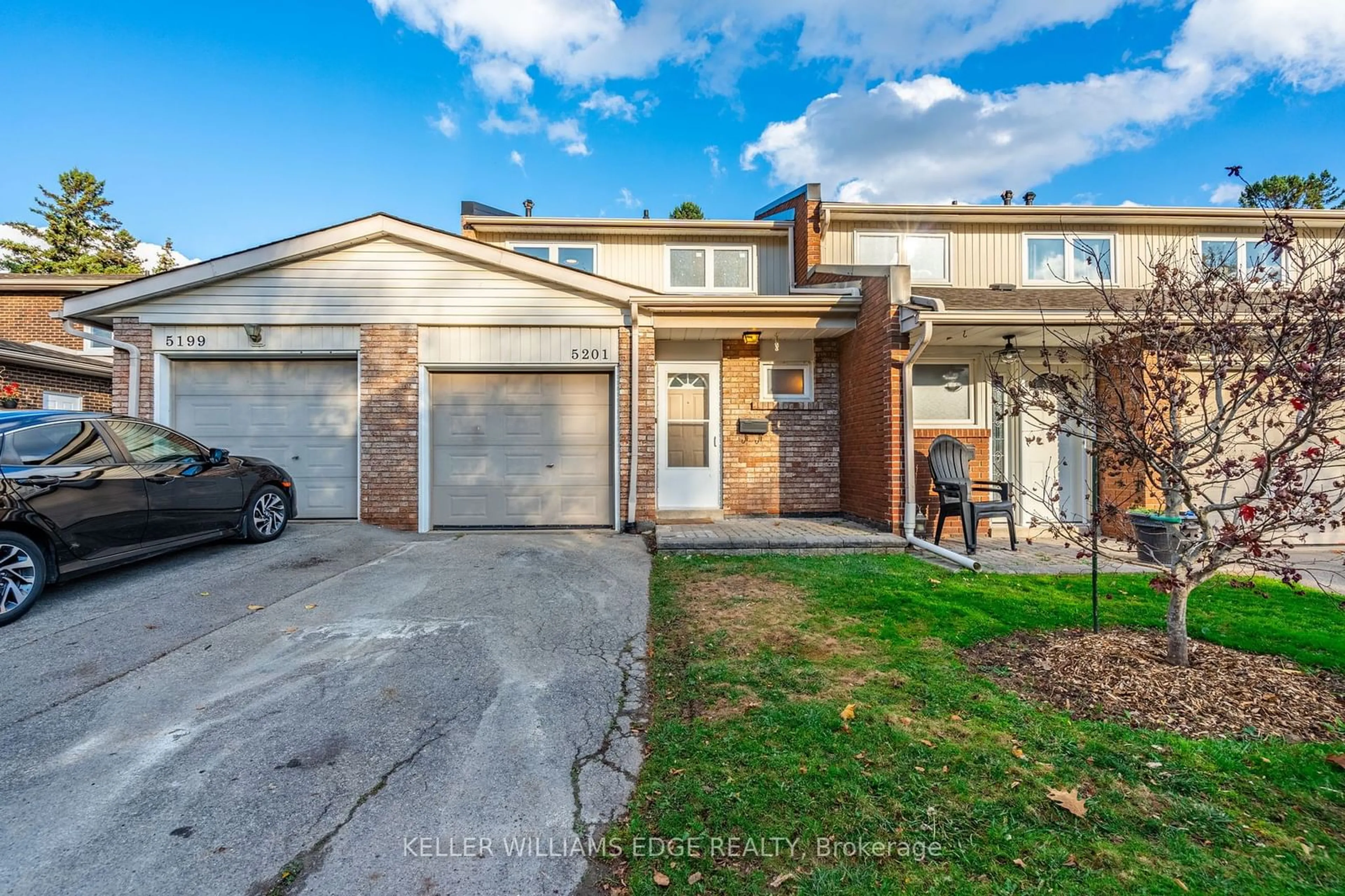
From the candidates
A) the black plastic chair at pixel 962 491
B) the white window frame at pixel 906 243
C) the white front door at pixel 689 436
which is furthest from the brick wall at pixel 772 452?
the white window frame at pixel 906 243

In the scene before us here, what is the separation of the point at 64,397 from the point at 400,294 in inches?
330

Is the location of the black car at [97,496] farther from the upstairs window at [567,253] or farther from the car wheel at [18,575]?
the upstairs window at [567,253]

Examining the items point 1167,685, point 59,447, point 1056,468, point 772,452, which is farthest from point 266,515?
point 1056,468

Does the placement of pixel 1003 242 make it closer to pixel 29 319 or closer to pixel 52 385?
pixel 52 385

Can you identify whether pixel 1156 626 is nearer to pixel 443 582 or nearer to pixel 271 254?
pixel 443 582

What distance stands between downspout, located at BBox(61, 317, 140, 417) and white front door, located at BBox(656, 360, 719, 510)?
6.78 m

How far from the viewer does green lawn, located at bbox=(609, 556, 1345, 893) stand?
165cm

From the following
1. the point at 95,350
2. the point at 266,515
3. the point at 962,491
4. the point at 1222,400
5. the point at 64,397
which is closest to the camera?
the point at 1222,400

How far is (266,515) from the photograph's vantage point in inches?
238

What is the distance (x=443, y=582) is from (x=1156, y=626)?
216 inches

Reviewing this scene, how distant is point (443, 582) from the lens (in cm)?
486

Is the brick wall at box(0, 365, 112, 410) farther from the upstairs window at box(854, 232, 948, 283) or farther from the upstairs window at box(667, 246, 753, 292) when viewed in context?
the upstairs window at box(854, 232, 948, 283)

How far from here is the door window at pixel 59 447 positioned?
407 cm

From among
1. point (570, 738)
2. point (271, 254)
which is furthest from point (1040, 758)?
point (271, 254)
